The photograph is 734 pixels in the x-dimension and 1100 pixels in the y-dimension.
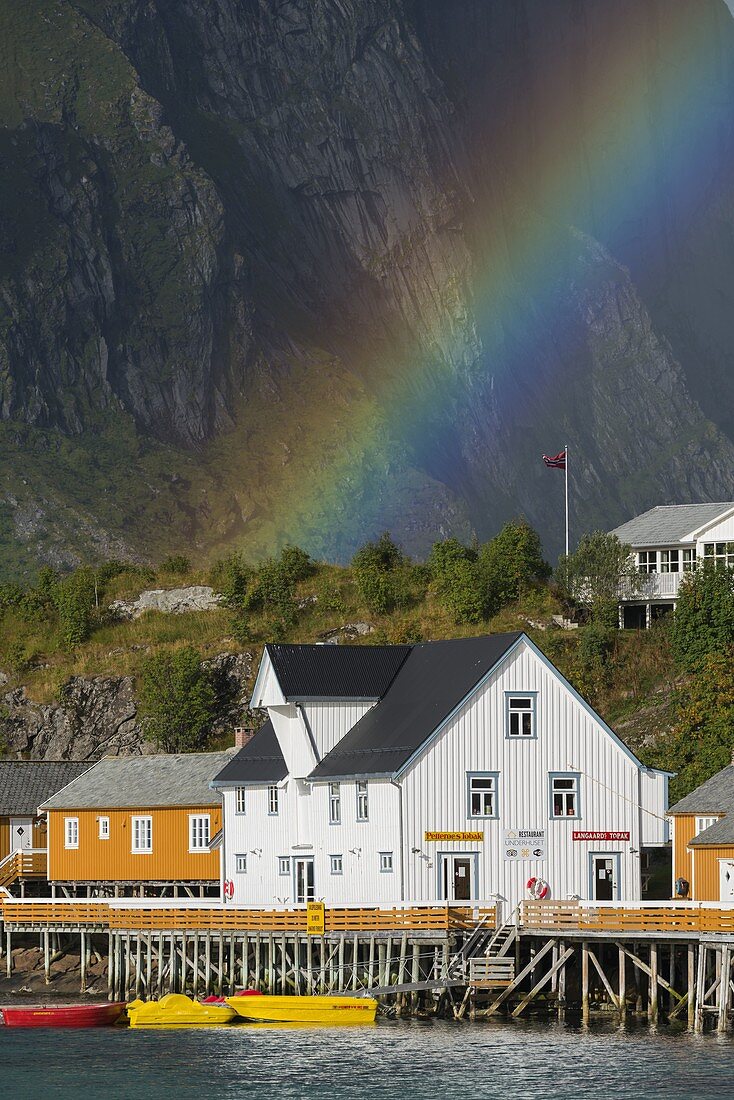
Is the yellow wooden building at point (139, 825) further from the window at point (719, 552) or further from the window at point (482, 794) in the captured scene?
the window at point (719, 552)

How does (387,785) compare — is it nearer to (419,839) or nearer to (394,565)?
(419,839)

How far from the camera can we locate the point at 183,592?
13012 cm

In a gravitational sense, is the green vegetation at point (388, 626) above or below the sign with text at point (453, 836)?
above

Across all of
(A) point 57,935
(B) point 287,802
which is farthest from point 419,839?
(A) point 57,935

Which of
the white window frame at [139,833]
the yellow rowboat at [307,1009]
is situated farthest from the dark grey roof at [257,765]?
the yellow rowboat at [307,1009]

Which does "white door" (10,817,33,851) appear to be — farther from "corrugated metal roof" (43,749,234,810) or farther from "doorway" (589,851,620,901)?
"doorway" (589,851,620,901)

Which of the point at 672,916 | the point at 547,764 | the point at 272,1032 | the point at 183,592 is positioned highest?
the point at 183,592

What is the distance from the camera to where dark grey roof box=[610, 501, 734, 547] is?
381 ft

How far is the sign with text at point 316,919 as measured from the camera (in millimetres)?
67062

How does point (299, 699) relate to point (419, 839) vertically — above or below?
above

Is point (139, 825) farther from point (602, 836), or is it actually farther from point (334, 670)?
point (602, 836)

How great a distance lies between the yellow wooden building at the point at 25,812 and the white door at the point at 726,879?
3726 cm

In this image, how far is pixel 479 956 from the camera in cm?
6412

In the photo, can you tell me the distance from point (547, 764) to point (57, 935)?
2445 centimetres
